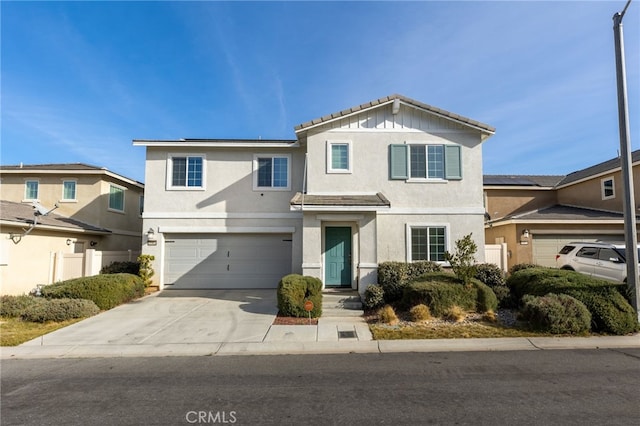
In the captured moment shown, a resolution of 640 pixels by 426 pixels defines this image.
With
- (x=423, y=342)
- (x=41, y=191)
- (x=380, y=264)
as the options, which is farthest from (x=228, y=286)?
(x=41, y=191)

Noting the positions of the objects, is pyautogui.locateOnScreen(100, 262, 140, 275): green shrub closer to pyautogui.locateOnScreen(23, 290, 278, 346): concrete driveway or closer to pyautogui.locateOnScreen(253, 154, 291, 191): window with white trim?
pyautogui.locateOnScreen(23, 290, 278, 346): concrete driveway

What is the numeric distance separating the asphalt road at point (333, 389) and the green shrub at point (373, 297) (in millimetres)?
3829

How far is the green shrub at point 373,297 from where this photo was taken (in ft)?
36.0

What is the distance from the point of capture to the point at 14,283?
42.5ft

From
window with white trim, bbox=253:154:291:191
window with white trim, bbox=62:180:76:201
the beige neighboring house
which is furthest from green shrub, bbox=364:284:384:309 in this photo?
window with white trim, bbox=62:180:76:201

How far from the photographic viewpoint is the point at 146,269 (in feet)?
46.5

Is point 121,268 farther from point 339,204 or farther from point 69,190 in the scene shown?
point 339,204

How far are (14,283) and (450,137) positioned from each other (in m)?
17.3

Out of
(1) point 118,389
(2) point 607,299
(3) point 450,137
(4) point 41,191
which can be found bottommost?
(1) point 118,389

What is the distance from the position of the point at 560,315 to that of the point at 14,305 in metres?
15.2

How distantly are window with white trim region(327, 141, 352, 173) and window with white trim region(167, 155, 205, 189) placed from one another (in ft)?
18.1

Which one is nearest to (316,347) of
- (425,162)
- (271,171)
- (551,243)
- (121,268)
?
(425,162)

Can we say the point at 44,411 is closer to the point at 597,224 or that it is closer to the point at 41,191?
the point at 41,191

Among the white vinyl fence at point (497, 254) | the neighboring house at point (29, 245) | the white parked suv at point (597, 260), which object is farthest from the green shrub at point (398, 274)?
the neighboring house at point (29, 245)
